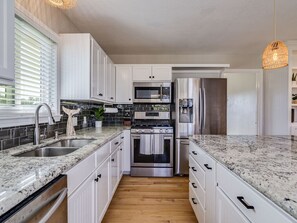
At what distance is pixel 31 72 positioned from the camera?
1.86 metres

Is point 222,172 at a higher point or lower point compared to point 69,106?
lower

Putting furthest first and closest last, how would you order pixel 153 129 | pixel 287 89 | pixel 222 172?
pixel 287 89 < pixel 153 129 < pixel 222 172

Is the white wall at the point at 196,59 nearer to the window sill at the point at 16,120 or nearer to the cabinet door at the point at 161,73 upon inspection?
the cabinet door at the point at 161,73

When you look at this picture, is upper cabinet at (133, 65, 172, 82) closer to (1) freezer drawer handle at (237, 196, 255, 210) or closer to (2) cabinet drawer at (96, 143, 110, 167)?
(2) cabinet drawer at (96, 143, 110, 167)

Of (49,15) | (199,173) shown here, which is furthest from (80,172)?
(49,15)

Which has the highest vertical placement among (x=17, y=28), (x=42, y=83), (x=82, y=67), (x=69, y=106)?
(x=17, y=28)

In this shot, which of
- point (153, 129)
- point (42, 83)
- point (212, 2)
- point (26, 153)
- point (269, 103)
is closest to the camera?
point (26, 153)

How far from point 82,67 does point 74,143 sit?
887mm

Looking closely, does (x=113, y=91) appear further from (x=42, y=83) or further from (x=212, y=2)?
(x=212, y=2)

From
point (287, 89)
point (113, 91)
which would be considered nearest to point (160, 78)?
point (113, 91)

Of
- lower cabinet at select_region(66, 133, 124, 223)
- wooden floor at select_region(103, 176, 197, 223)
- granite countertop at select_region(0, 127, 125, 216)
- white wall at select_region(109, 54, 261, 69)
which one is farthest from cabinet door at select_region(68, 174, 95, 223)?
white wall at select_region(109, 54, 261, 69)

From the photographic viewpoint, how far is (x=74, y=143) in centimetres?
207

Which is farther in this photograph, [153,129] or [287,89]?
[287,89]

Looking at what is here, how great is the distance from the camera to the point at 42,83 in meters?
2.06
